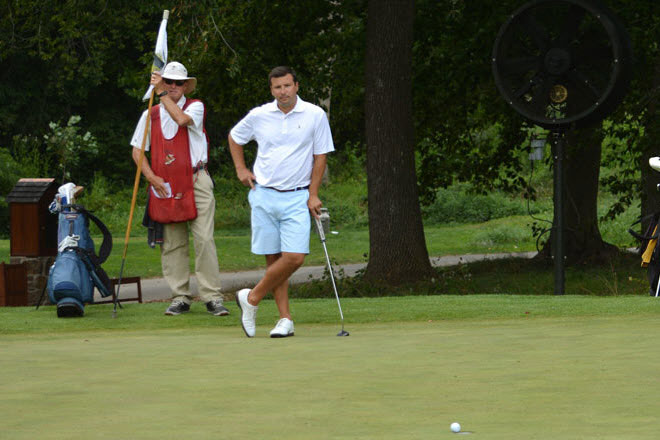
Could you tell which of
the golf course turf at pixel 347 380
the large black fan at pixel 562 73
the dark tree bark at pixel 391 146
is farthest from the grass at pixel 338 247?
the golf course turf at pixel 347 380

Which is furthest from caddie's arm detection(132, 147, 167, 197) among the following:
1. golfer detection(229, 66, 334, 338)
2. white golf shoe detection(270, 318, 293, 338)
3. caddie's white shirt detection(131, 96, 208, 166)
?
white golf shoe detection(270, 318, 293, 338)

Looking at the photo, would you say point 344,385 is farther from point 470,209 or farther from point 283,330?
point 470,209

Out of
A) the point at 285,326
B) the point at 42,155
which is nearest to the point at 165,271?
the point at 285,326

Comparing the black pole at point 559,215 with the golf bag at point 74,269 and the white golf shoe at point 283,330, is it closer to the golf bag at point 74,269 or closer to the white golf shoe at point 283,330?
the golf bag at point 74,269

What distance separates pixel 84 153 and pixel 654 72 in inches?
1161

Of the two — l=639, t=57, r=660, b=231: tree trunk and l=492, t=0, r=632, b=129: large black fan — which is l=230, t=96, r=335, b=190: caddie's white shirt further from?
l=639, t=57, r=660, b=231: tree trunk

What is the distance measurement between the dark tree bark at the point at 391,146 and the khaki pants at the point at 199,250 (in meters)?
5.73

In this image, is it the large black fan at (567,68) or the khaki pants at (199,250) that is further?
the large black fan at (567,68)

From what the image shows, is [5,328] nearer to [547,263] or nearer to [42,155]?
[547,263]

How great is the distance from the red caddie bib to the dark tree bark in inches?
236

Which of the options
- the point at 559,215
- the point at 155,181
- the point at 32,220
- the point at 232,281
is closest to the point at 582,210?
the point at 232,281

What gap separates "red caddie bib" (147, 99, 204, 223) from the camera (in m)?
9.61

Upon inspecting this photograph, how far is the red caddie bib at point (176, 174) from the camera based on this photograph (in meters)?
9.61

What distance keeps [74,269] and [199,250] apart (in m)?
1.01
